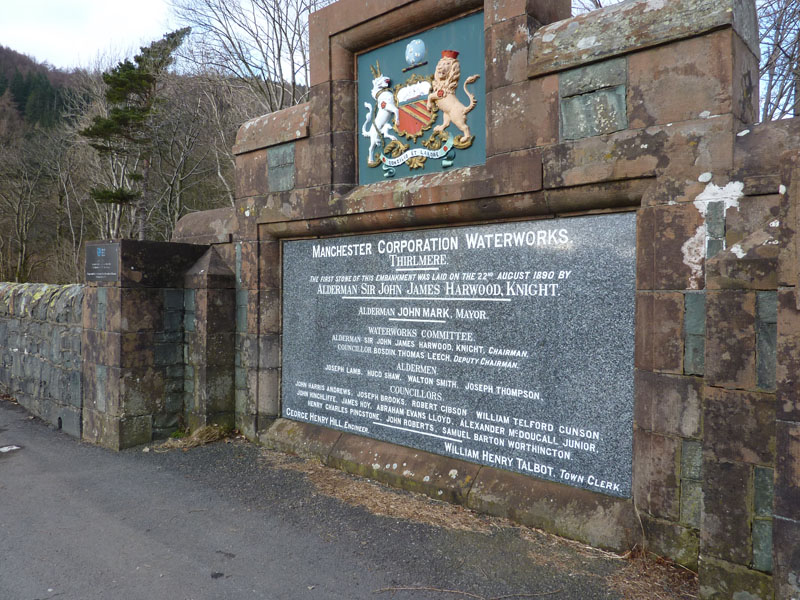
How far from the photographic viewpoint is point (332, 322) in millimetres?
4840

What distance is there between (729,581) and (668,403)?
86 cm

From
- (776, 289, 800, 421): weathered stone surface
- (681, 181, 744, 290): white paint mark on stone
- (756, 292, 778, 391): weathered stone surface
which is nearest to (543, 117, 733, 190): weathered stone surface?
(681, 181, 744, 290): white paint mark on stone

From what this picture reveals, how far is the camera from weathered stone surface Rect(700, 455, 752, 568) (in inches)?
93.4

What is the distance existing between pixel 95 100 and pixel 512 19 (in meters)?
23.0

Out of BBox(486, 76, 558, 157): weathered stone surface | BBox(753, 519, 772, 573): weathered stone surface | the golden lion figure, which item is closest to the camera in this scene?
BBox(753, 519, 772, 573): weathered stone surface

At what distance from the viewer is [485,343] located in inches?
148

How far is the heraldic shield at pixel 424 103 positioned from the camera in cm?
390

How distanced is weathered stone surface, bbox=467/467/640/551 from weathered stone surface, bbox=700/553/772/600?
0.53m

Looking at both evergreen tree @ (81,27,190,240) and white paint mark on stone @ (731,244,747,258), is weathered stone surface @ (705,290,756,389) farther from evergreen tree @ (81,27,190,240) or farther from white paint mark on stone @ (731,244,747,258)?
evergreen tree @ (81,27,190,240)

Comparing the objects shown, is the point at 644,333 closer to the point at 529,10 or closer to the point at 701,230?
the point at 701,230

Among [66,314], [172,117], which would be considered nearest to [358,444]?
[66,314]

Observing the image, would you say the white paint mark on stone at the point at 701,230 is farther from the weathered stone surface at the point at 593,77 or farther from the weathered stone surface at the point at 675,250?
the weathered stone surface at the point at 593,77

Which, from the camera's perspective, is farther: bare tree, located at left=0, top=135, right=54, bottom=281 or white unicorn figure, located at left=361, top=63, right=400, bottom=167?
bare tree, located at left=0, top=135, right=54, bottom=281

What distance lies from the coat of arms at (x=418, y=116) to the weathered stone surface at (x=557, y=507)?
2.27 meters
